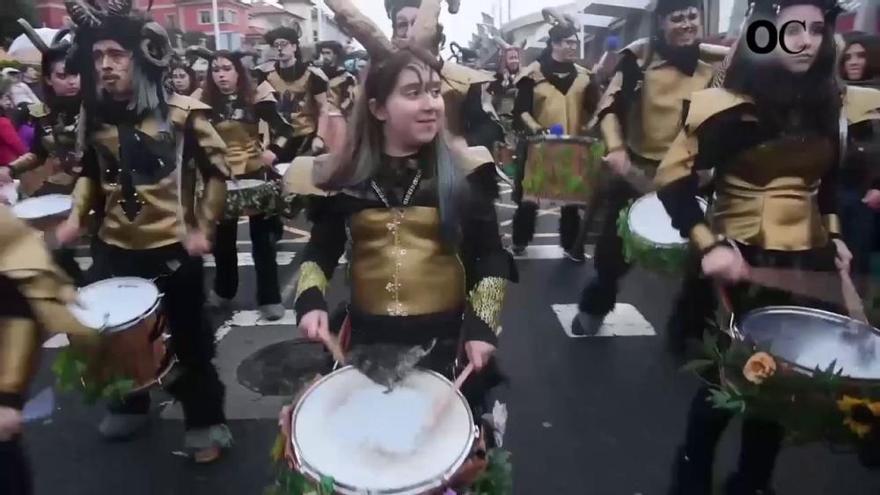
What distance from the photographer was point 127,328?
3.12 meters

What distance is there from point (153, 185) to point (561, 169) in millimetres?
3325

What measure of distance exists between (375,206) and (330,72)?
2.49 m

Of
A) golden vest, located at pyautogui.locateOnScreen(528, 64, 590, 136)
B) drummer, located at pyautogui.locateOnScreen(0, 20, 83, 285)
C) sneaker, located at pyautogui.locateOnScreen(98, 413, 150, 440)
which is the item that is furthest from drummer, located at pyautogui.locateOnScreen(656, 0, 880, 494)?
golden vest, located at pyautogui.locateOnScreen(528, 64, 590, 136)

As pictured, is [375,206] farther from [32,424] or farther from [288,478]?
[32,424]

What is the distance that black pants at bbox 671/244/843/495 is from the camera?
2.68 meters

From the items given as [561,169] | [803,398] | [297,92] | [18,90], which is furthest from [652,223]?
[18,90]

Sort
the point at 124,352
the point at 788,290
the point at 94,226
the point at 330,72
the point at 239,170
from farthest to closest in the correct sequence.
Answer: the point at 239,170, the point at 330,72, the point at 94,226, the point at 124,352, the point at 788,290

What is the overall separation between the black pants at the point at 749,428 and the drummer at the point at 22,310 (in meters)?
1.91

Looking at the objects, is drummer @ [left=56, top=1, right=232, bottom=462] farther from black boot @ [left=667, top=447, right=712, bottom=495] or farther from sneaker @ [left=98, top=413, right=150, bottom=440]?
black boot @ [left=667, top=447, right=712, bottom=495]

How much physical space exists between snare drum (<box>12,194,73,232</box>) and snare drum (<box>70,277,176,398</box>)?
0.88 metres

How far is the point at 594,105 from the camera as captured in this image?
675cm

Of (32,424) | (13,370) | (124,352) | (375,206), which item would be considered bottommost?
(32,424)

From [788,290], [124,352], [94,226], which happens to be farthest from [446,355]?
[94,226]

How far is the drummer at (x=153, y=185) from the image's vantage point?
3299mm
